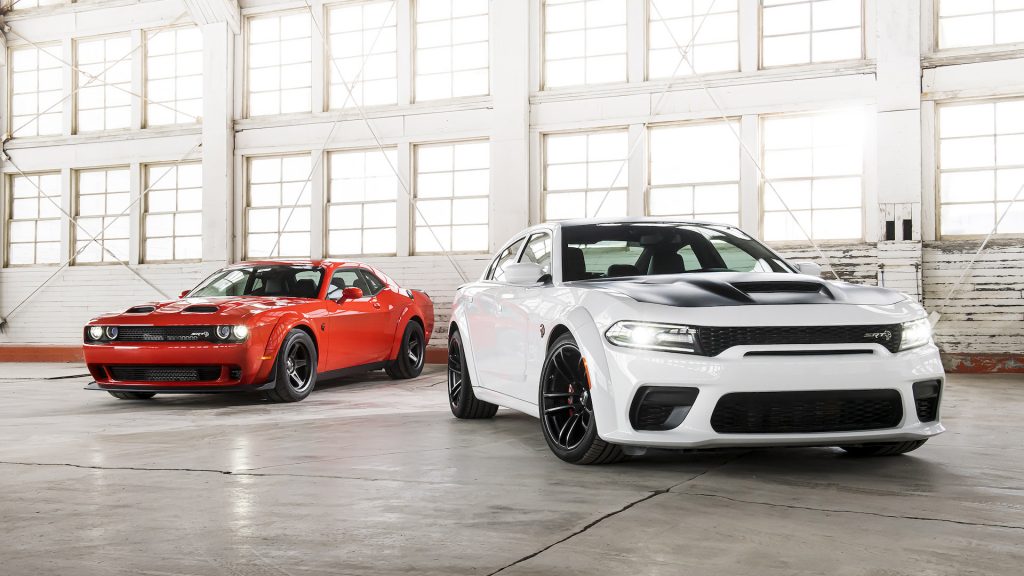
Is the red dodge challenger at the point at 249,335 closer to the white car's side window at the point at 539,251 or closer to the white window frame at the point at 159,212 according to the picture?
the white car's side window at the point at 539,251

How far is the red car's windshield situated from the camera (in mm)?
10312

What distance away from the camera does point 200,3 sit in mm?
17422

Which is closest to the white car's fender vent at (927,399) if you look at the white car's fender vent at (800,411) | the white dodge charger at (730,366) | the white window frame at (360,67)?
the white dodge charger at (730,366)

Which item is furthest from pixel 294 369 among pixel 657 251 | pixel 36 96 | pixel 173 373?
pixel 36 96

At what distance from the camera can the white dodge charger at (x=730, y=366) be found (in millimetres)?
4645

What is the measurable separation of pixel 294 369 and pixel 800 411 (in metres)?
5.96

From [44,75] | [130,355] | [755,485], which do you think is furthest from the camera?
[44,75]

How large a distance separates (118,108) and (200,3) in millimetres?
2719

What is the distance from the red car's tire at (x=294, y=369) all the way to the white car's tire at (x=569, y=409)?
4.24 meters

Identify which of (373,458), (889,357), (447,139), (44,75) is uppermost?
(44,75)

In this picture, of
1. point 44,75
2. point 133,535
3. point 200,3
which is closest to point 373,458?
point 133,535

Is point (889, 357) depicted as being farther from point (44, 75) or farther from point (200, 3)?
point (44, 75)

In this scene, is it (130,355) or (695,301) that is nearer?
(695,301)

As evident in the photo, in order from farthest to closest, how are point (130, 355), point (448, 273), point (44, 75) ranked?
point (44, 75)
point (448, 273)
point (130, 355)
